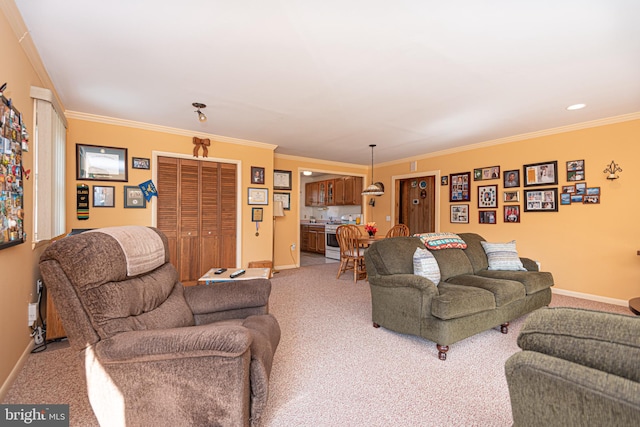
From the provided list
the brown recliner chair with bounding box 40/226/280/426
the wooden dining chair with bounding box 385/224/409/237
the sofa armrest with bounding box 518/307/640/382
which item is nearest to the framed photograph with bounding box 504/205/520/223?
the wooden dining chair with bounding box 385/224/409/237

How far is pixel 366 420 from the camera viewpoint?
5.24ft

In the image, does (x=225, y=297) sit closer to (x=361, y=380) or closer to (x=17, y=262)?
(x=361, y=380)

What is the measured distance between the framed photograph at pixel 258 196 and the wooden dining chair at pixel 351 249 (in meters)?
1.41

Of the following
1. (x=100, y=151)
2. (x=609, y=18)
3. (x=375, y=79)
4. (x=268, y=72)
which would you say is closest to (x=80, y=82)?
(x=100, y=151)

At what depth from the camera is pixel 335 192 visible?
7.75 metres

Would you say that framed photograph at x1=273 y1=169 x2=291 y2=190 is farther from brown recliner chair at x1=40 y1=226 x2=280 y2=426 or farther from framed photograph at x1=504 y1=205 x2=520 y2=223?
brown recliner chair at x1=40 y1=226 x2=280 y2=426

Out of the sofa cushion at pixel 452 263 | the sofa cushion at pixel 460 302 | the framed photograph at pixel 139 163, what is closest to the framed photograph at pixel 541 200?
the sofa cushion at pixel 452 263

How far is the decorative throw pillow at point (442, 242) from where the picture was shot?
314 cm

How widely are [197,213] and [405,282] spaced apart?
3.31 m

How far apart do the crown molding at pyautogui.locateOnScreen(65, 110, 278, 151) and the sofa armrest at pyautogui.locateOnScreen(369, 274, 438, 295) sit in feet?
10.5

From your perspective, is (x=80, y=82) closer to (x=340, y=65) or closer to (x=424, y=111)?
(x=340, y=65)

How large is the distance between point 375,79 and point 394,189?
4037mm

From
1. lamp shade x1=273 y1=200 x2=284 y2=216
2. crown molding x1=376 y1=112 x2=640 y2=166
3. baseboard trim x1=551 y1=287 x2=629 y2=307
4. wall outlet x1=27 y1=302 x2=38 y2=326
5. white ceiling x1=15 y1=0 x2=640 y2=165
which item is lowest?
baseboard trim x1=551 y1=287 x2=629 y2=307

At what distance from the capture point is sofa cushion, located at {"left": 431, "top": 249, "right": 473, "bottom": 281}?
3.02 meters
